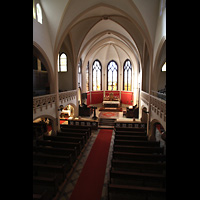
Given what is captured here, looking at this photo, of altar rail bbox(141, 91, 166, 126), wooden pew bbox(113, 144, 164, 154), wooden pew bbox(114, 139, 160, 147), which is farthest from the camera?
wooden pew bbox(114, 139, 160, 147)

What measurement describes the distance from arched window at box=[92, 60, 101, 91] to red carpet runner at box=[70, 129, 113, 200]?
16.3 m

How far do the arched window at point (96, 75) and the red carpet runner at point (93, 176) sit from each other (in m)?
16.3

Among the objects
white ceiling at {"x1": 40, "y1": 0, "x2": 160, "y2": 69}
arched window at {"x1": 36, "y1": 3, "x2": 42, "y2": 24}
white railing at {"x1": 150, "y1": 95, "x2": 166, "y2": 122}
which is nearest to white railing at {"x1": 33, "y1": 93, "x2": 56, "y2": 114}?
white ceiling at {"x1": 40, "y1": 0, "x2": 160, "y2": 69}

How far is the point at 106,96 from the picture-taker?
2686 centimetres

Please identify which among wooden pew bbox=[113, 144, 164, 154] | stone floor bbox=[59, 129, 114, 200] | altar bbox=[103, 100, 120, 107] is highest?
altar bbox=[103, 100, 120, 107]

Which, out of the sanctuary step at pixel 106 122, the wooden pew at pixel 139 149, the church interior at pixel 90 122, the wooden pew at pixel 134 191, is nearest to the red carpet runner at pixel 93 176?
the church interior at pixel 90 122

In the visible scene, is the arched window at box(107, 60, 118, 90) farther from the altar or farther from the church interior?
the church interior

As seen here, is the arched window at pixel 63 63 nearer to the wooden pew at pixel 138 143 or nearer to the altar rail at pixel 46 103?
the altar rail at pixel 46 103

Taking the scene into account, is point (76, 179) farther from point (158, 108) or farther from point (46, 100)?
point (158, 108)

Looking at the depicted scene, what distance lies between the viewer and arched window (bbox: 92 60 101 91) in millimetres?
26734

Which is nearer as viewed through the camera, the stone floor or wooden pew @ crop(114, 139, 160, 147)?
the stone floor

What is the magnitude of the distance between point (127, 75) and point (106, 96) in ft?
17.8
